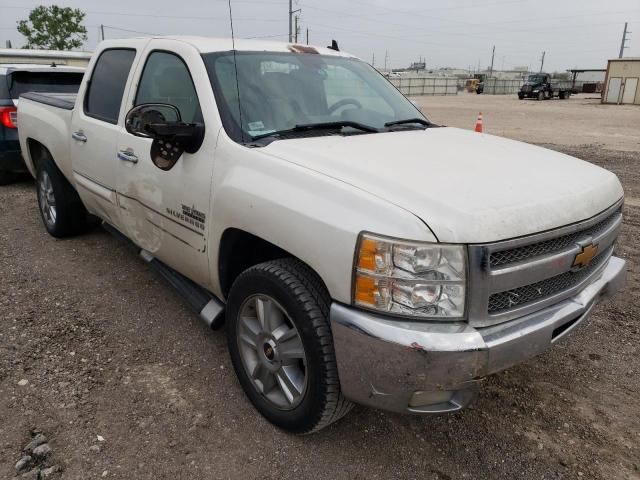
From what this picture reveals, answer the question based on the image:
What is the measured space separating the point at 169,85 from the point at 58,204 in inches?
92.0

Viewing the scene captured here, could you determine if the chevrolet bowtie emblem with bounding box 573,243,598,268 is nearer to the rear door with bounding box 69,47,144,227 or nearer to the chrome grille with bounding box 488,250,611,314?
the chrome grille with bounding box 488,250,611,314

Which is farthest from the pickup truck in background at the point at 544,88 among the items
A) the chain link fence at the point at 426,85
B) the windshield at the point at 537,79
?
the chain link fence at the point at 426,85

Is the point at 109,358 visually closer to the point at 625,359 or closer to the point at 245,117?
the point at 245,117

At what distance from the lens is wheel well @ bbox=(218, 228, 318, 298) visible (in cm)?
260

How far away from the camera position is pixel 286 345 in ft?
7.78

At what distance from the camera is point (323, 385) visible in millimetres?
2160

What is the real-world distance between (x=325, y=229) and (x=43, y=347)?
2221 millimetres

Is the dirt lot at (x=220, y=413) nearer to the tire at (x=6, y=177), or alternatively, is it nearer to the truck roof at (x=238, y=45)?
the truck roof at (x=238, y=45)

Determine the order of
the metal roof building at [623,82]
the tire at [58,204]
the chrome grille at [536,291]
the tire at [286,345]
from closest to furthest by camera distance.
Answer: the chrome grille at [536,291] → the tire at [286,345] → the tire at [58,204] → the metal roof building at [623,82]

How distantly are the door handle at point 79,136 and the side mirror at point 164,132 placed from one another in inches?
52.3

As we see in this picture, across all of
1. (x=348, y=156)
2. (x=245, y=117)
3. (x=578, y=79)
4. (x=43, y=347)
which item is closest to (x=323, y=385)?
(x=348, y=156)

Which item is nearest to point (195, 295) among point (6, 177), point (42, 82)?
point (42, 82)

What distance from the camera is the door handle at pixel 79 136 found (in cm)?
396

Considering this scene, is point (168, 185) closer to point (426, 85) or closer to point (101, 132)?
point (101, 132)
